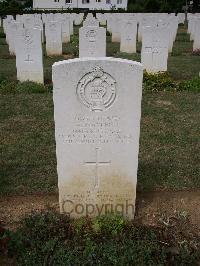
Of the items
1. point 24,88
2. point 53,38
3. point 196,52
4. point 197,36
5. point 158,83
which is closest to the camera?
point 24,88

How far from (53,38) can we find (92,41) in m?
4.55

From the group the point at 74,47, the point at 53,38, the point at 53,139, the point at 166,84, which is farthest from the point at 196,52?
the point at 53,139

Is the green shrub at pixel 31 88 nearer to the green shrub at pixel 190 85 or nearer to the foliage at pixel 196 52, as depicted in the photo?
the green shrub at pixel 190 85

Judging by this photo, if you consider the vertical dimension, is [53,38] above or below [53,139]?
above

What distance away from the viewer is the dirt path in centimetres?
514

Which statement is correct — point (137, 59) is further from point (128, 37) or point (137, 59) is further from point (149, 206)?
point (149, 206)

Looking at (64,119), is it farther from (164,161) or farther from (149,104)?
(149,104)

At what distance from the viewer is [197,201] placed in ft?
18.4

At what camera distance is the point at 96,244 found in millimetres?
4527

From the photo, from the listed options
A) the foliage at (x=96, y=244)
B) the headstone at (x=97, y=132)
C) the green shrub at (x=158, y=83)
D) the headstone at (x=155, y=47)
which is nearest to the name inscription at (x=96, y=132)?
the headstone at (x=97, y=132)

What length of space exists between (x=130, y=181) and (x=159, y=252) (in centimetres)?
91

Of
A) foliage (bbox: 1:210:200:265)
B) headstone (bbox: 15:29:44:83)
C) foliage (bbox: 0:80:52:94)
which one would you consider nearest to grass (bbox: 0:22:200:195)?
foliage (bbox: 0:80:52:94)

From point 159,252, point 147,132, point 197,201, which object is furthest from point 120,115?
point 147,132

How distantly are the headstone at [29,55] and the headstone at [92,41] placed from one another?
1647 mm
